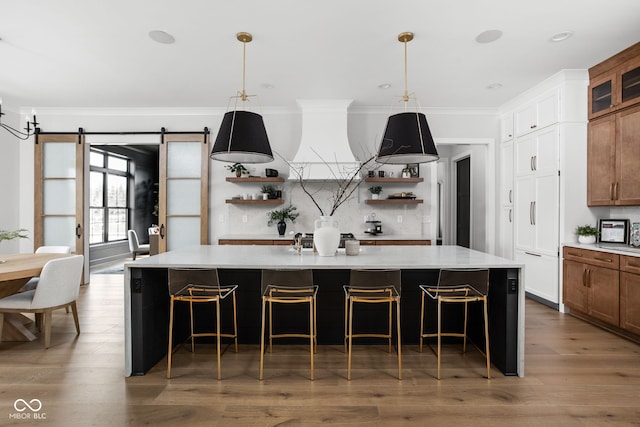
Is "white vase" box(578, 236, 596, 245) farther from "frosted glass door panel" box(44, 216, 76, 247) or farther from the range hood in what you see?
"frosted glass door panel" box(44, 216, 76, 247)

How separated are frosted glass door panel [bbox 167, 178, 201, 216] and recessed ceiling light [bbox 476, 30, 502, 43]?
14.0 ft

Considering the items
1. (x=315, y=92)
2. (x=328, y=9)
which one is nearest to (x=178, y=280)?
(x=328, y=9)

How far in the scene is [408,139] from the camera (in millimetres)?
2881

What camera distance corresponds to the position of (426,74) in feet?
13.9

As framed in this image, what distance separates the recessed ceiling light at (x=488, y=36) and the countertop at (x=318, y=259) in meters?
1.93

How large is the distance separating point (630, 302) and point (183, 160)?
566 centimetres

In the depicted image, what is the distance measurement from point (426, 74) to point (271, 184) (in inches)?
107

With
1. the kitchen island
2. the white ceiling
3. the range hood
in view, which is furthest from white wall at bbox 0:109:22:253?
the range hood

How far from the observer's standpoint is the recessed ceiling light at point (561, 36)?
10.7 feet

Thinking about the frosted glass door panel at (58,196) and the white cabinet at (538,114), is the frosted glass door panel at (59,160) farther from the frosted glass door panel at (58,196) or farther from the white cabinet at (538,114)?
the white cabinet at (538,114)

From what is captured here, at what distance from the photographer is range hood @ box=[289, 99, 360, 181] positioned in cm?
520

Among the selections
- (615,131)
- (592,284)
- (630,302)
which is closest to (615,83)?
(615,131)

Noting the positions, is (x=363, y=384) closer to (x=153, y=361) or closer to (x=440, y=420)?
(x=440, y=420)

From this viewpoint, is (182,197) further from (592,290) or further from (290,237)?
(592,290)
